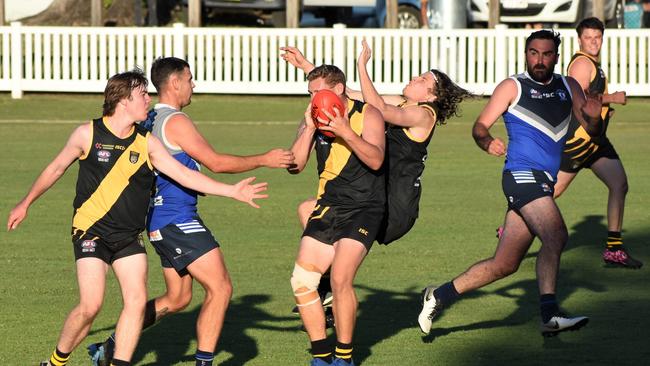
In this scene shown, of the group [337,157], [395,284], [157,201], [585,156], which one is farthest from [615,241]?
[157,201]

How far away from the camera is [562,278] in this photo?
477 inches

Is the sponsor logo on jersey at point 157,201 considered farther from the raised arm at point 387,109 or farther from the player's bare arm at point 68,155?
the raised arm at point 387,109

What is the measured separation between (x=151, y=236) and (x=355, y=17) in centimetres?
2695

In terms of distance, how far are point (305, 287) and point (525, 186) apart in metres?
1.83

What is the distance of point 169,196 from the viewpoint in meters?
8.60

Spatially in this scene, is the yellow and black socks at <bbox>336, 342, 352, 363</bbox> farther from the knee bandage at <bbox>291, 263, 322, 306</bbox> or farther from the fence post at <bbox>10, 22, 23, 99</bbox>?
the fence post at <bbox>10, 22, 23, 99</bbox>

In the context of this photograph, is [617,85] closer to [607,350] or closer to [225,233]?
[225,233]

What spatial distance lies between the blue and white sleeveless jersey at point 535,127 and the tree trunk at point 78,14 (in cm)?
2692

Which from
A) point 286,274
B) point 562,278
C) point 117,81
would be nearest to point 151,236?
point 117,81

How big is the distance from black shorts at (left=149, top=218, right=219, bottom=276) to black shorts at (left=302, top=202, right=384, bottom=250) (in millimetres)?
753

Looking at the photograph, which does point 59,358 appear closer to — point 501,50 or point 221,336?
point 221,336

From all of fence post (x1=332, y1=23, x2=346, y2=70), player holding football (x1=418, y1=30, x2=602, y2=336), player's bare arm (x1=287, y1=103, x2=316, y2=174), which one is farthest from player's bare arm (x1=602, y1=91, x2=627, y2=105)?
fence post (x1=332, y1=23, x2=346, y2=70)

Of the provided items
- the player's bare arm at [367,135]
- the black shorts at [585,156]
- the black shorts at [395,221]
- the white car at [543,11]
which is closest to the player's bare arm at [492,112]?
the black shorts at [395,221]

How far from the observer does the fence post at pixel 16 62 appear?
27266 millimetres
